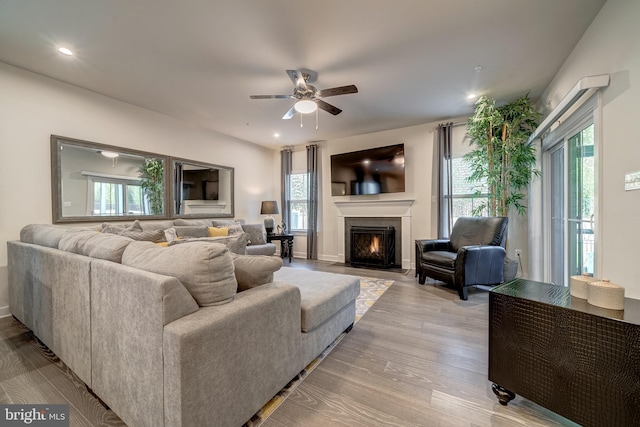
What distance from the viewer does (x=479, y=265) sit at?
301 cm

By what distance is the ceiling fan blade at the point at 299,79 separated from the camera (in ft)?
8.62

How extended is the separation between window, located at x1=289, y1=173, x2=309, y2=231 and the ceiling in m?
2.53

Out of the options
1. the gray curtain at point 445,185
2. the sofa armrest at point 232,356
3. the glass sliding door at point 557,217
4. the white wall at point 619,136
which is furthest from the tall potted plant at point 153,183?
the glass sliding door at point 557,217

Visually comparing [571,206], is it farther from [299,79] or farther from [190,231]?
[190,231]

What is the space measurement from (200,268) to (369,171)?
4.20 m

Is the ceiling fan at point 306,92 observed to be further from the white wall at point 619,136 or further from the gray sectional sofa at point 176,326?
the gray sectional sofa at point 176,326

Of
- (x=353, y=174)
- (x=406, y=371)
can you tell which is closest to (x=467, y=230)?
(x=353, y=174)

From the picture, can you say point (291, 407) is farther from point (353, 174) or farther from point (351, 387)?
point (353, 174)

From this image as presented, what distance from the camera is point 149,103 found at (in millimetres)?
3557

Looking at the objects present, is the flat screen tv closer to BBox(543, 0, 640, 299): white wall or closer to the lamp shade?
the lamp shade

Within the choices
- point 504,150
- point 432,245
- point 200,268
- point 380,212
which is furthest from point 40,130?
point 504,150

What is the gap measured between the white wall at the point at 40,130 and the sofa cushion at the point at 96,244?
153 centimetres

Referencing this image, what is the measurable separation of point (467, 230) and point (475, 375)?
2454 mm

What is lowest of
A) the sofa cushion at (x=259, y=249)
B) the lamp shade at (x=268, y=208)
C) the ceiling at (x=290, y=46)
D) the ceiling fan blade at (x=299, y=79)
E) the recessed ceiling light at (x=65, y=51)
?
the sofa cushion at (x=259, y=249)
